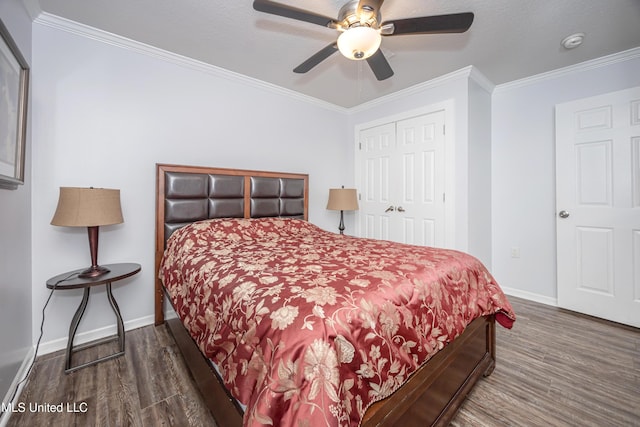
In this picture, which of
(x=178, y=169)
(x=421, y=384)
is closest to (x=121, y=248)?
(x=178, y=169)

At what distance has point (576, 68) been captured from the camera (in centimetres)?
265

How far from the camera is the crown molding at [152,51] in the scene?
1.99 m

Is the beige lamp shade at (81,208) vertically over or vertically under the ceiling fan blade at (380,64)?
under

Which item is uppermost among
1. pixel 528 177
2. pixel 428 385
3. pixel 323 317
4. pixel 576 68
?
pixel 576 68

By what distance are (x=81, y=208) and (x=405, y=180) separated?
123 inches

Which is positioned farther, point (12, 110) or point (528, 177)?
point (528, 177)

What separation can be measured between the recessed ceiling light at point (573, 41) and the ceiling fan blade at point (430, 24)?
1407 millimetres

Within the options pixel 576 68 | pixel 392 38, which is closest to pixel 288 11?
pixel 392 38

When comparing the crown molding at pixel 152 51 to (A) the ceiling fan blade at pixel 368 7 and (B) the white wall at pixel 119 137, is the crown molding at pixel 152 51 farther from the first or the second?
(A) the ceiling fan blade at pixel 368 7

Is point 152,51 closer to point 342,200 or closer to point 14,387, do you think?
point 342,200

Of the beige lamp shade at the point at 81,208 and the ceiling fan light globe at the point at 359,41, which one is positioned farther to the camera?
the beige lamp shade at the point at 81,208

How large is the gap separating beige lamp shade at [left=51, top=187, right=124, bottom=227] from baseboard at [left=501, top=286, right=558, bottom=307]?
160 inches

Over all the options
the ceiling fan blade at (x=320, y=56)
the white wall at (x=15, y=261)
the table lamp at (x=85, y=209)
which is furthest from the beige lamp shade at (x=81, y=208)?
the ceiling fan blade at (x=320, y=56)

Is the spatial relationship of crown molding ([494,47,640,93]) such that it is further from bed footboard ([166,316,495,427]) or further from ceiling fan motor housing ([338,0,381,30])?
bed footboard ([166,316,495,427])
